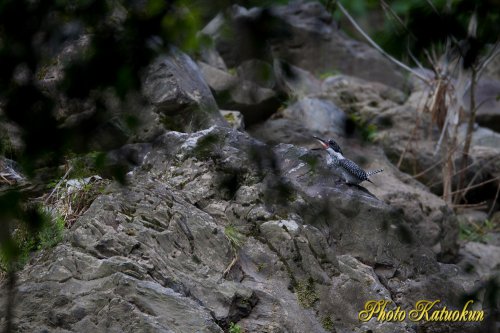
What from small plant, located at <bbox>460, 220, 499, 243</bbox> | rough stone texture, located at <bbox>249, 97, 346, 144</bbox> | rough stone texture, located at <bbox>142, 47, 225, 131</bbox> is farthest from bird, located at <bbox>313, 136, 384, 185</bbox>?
small plant, located at <bbox>460, 220, 499, 243</bbox>

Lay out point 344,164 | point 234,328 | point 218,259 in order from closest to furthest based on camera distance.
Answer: point 234,328 < point 218,259 < point 344,164

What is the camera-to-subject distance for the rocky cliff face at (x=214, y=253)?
4.19 meters

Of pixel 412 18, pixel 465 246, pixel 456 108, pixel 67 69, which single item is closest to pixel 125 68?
pixel 67 69

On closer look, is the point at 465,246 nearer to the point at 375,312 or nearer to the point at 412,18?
the point at 375,312

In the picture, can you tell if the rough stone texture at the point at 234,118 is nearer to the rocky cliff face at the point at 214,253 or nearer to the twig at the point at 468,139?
the rocky cliff face at the point at 214,253

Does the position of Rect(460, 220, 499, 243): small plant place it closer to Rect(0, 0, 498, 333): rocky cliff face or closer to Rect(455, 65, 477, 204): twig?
Rect(455, 65, 477, 204): twig

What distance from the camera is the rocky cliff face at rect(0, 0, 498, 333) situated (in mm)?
4188

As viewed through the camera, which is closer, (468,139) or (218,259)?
(218,259)

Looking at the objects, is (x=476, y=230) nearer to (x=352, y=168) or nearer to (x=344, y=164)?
(x=352, y=168)

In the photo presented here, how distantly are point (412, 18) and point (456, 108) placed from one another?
24.1 ft

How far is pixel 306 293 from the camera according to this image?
16.9 feet

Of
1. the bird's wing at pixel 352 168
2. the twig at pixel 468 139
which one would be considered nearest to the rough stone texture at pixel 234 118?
the bird's wing at pixel 352 168

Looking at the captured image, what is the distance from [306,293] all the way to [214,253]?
2.24ft

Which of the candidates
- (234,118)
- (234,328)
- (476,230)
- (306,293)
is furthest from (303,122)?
(234,328)
